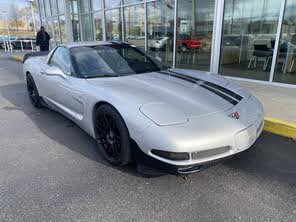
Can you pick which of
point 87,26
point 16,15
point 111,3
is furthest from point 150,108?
point 16,15

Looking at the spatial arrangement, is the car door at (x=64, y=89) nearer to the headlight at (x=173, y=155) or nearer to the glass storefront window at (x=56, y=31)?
the headlight at (x=173, y=155)

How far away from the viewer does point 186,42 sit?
8477 millimetres

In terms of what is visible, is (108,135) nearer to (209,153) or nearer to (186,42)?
(209,153)

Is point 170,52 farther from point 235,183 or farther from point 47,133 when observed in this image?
point 235,183

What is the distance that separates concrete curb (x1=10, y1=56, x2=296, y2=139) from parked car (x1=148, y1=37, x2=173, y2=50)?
6005 millimetres

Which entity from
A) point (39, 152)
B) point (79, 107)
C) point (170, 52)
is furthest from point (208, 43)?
point (39, 152)

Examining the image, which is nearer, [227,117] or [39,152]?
[227,117]

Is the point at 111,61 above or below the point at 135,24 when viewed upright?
below

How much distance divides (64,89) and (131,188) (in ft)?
5.91

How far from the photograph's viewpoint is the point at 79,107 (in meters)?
→ 3.04

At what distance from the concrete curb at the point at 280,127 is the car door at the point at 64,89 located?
107 inches

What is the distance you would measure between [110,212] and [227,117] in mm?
1337

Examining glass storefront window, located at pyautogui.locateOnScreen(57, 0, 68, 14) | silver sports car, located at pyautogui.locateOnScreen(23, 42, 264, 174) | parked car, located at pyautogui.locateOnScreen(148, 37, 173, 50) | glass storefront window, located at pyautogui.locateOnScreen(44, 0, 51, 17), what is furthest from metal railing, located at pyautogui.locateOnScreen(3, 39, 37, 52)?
silver sports car, located at pyautogui.locateOnScreen(23, 42, 264, 174)

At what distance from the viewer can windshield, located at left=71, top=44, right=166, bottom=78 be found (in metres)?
3.21
